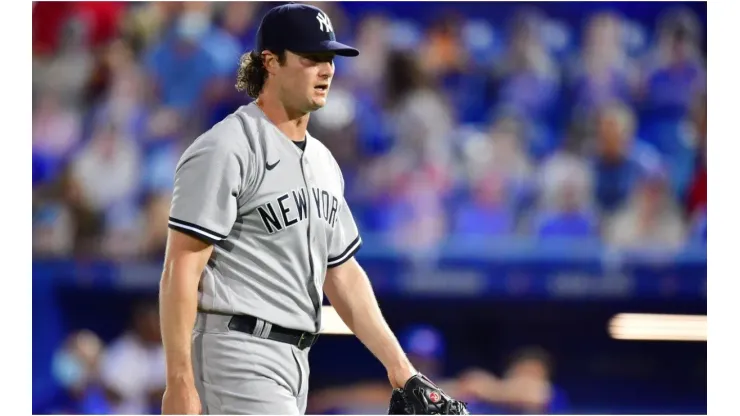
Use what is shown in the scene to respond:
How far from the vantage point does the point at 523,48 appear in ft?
22.5

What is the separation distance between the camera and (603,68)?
22.0 feet

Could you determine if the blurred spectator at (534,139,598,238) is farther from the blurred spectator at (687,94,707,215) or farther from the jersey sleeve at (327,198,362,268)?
the jersey sleeve at (327,198,362,268)

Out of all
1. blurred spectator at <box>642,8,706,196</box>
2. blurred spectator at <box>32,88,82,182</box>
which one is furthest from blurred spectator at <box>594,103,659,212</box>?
blurred spectator at <box>32,88,82,182</box>

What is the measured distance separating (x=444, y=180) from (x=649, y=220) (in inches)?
52.9

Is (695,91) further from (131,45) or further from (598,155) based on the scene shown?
(131,45)

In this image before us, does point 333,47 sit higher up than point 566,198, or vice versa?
point 566,198

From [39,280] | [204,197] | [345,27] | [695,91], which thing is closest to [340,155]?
[345,27]

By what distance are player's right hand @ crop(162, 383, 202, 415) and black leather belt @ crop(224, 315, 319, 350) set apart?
22 cm

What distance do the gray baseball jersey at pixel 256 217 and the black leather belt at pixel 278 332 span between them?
0.02 metres

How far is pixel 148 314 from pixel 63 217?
89cm

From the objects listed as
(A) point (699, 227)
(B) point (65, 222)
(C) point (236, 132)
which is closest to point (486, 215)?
(A) point (699, 227)

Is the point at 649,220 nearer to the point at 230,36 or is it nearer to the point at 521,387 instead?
the point at 521,387

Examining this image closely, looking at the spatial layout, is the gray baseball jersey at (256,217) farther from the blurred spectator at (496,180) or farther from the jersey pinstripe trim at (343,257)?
the blurred spectator at (496,180)

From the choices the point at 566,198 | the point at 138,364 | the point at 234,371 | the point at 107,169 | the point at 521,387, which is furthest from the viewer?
the point at 107,169
